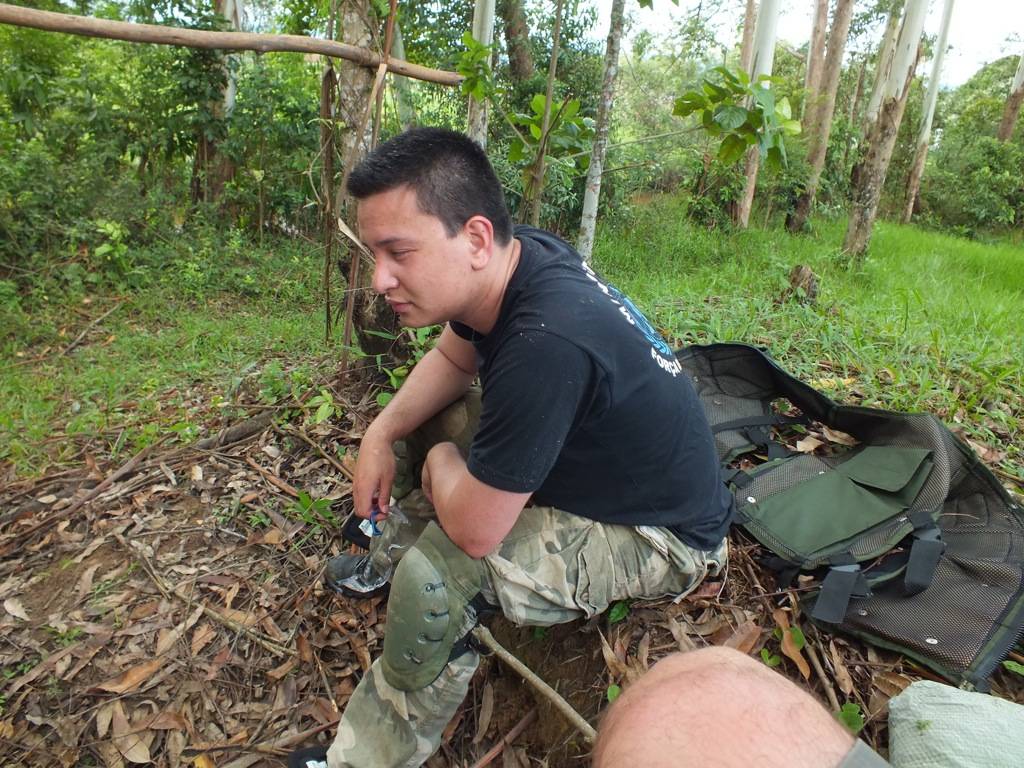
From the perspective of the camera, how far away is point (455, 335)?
213 centimetres

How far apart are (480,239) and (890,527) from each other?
66.8 inches

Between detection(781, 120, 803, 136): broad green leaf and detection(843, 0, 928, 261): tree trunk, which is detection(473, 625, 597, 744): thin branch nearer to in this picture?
detection(781, 120, 803, 136): broad green leaf

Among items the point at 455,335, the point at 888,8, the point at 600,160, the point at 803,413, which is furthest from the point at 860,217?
the point at 888,8

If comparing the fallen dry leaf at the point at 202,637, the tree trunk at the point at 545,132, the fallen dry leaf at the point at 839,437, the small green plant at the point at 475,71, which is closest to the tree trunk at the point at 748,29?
the tree trunk at the point at 545,132

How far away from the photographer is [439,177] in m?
1.59

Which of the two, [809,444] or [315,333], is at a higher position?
[809,444]

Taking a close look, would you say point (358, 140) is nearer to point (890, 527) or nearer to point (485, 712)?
point (485, 712)

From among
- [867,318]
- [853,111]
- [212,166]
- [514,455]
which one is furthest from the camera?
[853,111]

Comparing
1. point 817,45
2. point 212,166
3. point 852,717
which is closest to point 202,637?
point 852,717

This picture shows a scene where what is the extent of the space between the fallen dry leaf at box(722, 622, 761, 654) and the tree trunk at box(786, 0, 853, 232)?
949 centimetres

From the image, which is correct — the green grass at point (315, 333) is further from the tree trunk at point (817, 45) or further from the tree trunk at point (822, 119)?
the tree trunk at point (817, 45)

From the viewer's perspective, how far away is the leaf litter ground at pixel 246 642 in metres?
1.90

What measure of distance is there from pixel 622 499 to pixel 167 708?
1.67m

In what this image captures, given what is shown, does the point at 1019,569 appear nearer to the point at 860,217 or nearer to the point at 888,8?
the point at 860,217
